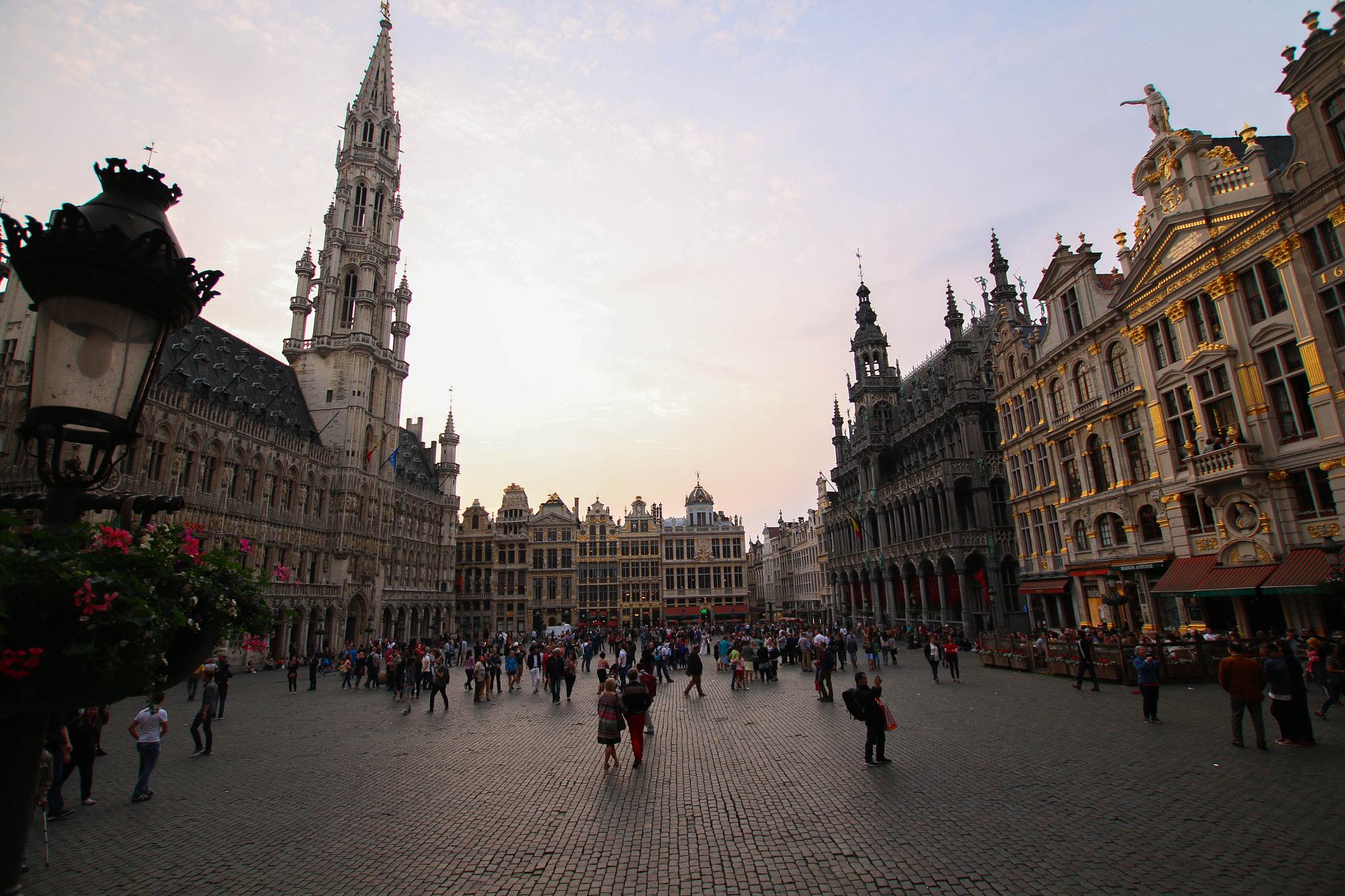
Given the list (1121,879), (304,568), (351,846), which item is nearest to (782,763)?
(1121,879)

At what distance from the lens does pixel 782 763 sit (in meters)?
10.7

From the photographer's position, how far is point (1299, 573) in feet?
58.7

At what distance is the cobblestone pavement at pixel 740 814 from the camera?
634 cm

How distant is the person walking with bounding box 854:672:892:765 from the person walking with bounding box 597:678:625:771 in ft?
13.1

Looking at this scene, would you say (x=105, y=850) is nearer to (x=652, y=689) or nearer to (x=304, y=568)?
(x=652, y=689)

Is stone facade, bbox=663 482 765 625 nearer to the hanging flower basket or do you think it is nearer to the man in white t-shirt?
the man in white t-shirt

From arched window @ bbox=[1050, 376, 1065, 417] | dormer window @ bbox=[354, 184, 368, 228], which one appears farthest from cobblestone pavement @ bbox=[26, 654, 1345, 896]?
dormer window @ bbox=[354, 184, 368, 228]

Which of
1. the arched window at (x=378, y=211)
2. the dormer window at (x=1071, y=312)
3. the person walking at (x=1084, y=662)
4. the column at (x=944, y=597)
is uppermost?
the arched window at (x=378, y=211)

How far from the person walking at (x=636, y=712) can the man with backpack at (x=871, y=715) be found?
136 inches

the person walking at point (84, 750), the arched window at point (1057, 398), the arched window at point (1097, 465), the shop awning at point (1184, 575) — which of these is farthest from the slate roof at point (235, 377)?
the shop awning at point (1184, 575)

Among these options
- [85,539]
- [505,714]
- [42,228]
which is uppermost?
[42,228]

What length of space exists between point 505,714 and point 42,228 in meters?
16.6

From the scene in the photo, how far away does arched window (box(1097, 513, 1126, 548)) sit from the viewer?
26.3m

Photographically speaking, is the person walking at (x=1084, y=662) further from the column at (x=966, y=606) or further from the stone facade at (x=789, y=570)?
the stone facade at (x=789, y=570)
